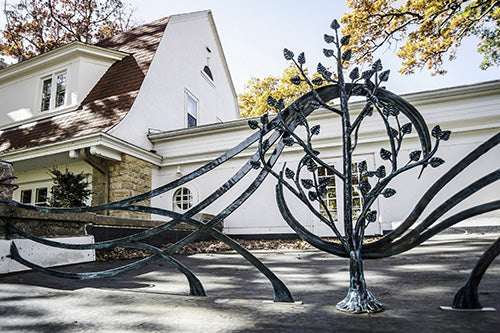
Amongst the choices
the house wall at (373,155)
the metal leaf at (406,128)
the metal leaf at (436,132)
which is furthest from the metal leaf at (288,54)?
the house wall at (373,155)

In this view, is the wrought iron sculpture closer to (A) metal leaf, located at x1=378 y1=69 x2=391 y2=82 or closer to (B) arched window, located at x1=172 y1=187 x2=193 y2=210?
(A) metal leaf, located at x1=378 y1=69 x2=391 y2=82

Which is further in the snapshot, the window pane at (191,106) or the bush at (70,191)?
the window pane at (191,106)

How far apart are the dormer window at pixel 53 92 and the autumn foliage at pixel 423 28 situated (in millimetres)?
9802

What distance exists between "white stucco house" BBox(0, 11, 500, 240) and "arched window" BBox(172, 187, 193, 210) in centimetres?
3

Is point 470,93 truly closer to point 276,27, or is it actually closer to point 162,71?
point 276,27

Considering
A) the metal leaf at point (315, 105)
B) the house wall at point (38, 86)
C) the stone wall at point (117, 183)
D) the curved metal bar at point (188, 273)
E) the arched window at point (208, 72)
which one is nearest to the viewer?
the metal leaf at point (315, 105)

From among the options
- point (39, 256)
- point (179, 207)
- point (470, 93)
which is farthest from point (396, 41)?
point (39, 256)

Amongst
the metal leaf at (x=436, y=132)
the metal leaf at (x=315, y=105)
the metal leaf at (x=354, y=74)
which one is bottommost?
the metal leaf at (x=436, y=132)

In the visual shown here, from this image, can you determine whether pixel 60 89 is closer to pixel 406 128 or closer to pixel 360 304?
pixel 406 128

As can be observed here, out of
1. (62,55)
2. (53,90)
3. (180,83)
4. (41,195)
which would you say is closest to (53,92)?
(53,90)

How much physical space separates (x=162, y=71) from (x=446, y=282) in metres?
9.70

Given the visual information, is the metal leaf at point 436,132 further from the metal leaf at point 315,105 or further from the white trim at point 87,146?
the white trim at point 87,146

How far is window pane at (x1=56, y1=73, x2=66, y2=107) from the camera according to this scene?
32.3ft

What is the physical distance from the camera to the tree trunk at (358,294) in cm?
125
